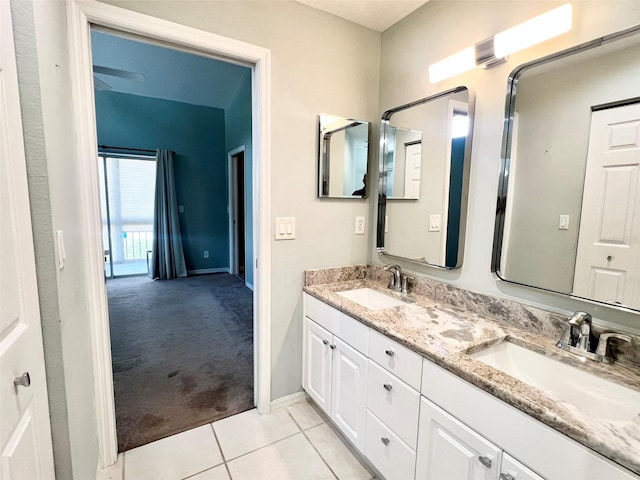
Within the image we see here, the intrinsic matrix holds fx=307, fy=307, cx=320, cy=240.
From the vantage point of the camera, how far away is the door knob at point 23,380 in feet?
2.24

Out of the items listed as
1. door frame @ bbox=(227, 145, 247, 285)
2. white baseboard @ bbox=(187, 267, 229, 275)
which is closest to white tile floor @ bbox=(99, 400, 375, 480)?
door frame @ bbox=(227, 145, 247, 285)

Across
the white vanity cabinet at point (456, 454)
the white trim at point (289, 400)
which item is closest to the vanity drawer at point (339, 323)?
the white vanity cabinet at point (456, 454)

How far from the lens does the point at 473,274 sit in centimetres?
151

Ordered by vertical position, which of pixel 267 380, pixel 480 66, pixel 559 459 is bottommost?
pixel 267 380

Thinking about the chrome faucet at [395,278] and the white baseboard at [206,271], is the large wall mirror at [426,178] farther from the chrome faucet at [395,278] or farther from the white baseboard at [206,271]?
the white baseboard at [206,271]

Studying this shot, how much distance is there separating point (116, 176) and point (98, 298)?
447cm

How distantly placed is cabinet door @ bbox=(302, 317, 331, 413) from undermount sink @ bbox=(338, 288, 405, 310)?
0.88ft

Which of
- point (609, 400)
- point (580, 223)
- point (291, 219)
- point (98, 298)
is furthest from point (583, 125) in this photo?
point (98, 298)

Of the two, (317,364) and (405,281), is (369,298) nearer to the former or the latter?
(405,281)

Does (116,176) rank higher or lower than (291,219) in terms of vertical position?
higher

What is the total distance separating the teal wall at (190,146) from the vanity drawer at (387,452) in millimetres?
4795

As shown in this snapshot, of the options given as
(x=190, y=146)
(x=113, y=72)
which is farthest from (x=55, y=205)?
(x=190, y=146)

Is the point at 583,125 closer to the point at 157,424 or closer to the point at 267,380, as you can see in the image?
the point at 267,380

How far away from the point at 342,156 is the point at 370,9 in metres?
0.82
